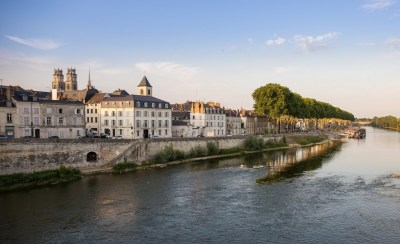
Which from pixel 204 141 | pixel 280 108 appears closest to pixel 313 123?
pixel 280 108

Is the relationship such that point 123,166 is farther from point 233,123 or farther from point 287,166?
point 233,123

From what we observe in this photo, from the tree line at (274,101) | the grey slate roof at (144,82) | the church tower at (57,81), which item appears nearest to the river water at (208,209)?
the grey slate roof at (144,82)

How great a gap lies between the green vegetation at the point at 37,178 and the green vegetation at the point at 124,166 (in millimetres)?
4500

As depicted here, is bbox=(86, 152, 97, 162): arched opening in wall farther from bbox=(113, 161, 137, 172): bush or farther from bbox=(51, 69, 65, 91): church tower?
bbox=(51, 69, 65, 91): church tower

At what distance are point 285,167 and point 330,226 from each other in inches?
911

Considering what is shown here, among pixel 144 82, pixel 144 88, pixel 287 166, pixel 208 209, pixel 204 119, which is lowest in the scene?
pixel 208 209

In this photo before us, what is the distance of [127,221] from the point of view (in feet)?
77.9

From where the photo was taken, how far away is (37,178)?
111 feet

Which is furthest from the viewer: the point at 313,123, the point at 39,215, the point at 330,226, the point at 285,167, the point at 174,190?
the point at 313,123

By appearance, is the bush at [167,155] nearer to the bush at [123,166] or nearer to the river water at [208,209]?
the bush at [123,166]

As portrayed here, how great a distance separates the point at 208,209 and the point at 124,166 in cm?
1734

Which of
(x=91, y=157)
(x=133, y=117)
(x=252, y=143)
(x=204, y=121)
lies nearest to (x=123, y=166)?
(x=91, y=157)

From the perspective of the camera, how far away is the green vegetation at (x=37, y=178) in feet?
104

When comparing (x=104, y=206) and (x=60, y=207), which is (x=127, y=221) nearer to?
(x=104, y=206)
